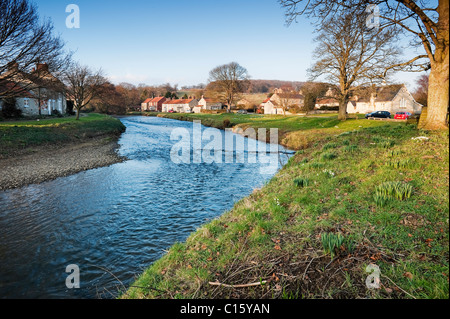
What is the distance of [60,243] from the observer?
7.13 metres

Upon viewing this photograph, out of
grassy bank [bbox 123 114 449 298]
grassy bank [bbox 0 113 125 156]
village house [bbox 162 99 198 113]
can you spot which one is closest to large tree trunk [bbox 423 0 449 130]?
grassy bank [bbox 123 114 449 298]

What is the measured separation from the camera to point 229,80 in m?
71.8

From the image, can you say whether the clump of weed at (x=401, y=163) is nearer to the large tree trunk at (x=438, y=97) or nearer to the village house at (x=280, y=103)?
the large tree trunk at (x=438, y=97)

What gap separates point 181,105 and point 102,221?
10523 centimetres

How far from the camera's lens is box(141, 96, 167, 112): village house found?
396 feet

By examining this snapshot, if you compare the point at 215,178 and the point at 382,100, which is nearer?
the point at 215,178

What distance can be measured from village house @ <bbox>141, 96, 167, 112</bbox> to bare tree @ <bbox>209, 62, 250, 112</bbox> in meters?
54.1

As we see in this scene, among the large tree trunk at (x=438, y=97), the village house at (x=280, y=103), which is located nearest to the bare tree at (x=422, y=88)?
the village house at (x=280, y=103)

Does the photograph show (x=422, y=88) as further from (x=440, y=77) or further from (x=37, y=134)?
(x=37, y=134)

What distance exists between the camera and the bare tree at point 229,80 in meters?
71.1

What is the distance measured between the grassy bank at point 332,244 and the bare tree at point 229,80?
68.6 m

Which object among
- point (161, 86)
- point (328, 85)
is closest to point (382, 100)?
point (328, 85)
